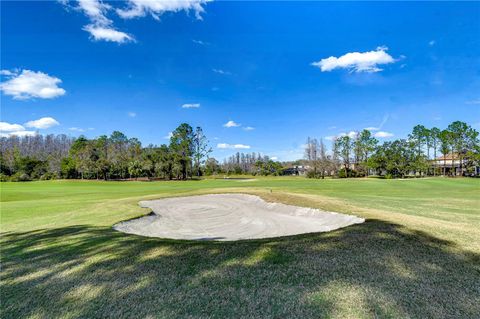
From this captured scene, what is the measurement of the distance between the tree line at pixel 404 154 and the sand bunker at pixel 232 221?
6677 centimetres

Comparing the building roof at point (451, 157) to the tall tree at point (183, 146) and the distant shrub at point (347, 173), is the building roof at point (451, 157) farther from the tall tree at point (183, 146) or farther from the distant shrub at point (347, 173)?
the tall tree at point (183, 146)

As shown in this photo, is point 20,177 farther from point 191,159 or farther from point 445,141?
point 445,141

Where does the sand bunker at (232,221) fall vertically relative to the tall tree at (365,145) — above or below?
below

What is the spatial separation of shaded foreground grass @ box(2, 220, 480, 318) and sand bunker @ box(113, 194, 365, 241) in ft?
12.8

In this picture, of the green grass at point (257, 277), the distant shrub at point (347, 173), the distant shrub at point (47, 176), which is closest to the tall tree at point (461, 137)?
the distant shrub at point (347, 173)

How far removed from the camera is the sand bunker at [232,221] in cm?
1008

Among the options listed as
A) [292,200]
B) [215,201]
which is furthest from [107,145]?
[292,200]

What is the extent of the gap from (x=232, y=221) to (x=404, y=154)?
249ft

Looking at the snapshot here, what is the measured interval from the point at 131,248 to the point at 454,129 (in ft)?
292

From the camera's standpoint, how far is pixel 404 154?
72812mm

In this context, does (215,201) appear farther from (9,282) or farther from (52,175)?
(52,175)

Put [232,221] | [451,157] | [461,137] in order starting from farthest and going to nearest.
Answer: [451,157] → [461,137] → [232,221]

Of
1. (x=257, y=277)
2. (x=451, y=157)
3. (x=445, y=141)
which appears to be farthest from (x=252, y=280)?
(x=451, y=157)

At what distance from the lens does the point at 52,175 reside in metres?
76.4
